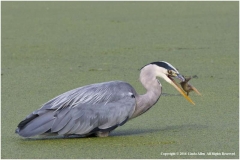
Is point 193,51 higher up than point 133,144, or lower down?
higher up

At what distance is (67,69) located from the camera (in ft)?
22.8

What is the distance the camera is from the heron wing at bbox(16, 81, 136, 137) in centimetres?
417

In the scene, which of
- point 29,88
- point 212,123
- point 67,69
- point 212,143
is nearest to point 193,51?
point 67,69

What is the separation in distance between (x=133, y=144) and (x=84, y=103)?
0.41 meters

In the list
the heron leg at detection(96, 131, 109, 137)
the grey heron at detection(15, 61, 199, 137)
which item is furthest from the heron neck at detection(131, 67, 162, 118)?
the heron leg at detection(96, 131, 109, 137)

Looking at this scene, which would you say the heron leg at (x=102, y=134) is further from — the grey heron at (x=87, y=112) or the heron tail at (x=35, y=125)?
the heron tail at (x=35, y=125)

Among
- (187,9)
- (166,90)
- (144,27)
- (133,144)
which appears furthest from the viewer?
(187,9)

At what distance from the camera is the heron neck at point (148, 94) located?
4.38 m

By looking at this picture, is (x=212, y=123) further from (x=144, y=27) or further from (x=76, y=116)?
(x=144, y=27)

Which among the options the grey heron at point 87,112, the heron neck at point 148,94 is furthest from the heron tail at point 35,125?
the heron neck at point 148,94

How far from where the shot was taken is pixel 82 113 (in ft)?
13.9

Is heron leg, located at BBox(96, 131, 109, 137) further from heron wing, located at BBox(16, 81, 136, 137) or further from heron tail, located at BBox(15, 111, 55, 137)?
heron tail, located at BBox(15, 111, 55, 137)

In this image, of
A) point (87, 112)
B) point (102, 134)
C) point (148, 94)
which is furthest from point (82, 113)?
point (148, 94)

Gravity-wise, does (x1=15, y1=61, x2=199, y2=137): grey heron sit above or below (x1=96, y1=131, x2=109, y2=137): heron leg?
above
